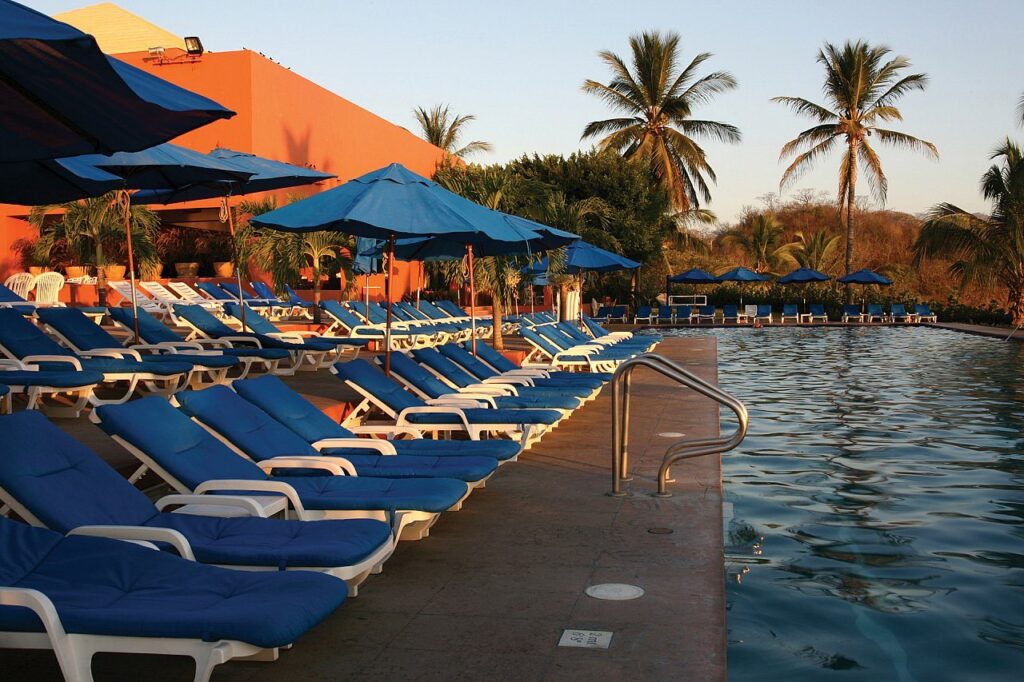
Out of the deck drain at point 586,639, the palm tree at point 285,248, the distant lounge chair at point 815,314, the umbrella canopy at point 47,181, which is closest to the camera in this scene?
the deck drain at point 586,639

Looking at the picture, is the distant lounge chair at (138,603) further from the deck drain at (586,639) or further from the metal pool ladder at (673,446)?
the metal pool ladder at (673,446)

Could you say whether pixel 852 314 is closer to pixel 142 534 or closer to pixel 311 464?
pixel 311 464

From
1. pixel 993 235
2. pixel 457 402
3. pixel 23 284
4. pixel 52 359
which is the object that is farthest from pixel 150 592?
pixel 993 235

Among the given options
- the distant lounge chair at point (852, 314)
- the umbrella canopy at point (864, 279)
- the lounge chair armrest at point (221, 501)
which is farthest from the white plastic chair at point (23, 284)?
the umbrella canopy at point (864, 279)

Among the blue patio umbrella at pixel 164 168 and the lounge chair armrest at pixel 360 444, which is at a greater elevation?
the blue patio umbrella at pixel 164 168

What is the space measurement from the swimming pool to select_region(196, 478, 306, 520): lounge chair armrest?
6.58ft

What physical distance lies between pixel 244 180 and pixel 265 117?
1484cm

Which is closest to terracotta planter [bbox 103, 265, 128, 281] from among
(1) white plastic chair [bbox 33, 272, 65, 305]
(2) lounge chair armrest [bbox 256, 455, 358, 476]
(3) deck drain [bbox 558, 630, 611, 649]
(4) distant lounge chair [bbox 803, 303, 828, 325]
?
(1) white plastic chair [bbox 33, 272, 65, 305]

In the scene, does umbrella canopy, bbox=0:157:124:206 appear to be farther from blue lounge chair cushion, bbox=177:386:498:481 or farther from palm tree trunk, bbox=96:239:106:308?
palm tree trunk, bbox=96:239:106:308

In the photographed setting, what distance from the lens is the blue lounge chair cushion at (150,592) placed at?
275 centimetres

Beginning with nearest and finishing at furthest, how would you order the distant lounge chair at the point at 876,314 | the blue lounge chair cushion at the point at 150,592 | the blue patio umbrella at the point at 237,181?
the blue lounge chair cushion at the point at 150,592 < the blue patio umbrella at the point at 237,181 < the distant lounge chair at the point at 876,314

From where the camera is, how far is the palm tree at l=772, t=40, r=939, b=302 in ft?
113

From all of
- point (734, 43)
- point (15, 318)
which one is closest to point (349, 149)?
point (734, 43)

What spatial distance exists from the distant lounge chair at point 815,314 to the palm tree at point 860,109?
1117 mm
